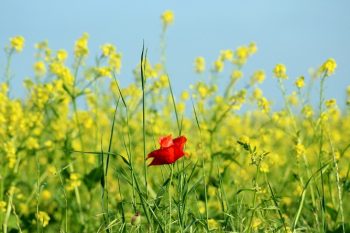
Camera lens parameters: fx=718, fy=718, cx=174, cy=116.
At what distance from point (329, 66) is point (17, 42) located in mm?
2273

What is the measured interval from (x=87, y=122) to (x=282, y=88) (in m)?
1.66

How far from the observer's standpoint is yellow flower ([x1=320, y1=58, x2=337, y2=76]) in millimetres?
3420

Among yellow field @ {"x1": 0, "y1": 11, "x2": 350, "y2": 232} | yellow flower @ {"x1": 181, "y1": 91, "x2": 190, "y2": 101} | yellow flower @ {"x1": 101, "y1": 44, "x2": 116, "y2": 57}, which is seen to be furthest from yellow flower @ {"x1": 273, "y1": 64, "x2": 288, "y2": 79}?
yellow flower @ {"x1": 181, "y1": 91, "x2": 190, "y2": 101}

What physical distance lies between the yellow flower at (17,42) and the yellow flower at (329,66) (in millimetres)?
2174

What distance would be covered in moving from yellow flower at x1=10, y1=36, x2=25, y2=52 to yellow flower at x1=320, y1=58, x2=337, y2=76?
2174 mm

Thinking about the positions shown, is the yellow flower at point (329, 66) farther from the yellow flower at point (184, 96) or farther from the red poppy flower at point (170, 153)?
the yellow flower at point (184, 96)

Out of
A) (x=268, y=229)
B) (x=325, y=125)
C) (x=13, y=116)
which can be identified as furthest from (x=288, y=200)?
(x=268, y=229)

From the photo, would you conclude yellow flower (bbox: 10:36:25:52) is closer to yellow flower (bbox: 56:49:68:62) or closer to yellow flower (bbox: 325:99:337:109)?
yellow flower (bbox: 56:49:68:62)

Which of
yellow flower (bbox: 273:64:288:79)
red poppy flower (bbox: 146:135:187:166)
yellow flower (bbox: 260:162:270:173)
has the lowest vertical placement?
yellow flower (bbox: 260:162:270:173)

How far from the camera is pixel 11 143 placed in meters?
3.91

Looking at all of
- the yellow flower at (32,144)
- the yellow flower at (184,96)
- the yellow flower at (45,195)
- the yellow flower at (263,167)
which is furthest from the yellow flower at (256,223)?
the yellow flower at (184,96)

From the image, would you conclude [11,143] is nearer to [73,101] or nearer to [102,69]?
[73,101]

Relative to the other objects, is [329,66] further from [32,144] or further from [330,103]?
[32,144]

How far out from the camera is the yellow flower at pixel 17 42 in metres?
4.75
